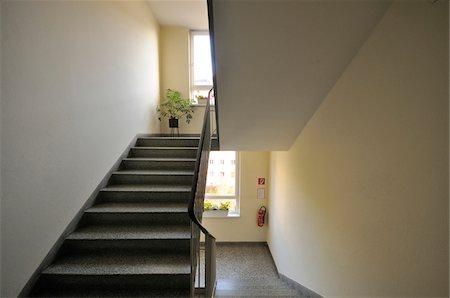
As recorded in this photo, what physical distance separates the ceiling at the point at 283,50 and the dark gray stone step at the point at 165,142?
1336 millimetres

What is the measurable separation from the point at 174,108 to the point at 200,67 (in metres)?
1.33

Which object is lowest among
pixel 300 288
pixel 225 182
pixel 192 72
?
pixel 300 288

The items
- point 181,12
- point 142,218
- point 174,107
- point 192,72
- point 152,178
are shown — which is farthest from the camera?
point 192,72

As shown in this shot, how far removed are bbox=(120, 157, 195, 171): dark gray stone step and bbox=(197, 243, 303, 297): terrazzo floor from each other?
1910 millimetres

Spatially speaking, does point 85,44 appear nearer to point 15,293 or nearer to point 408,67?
point 15,293

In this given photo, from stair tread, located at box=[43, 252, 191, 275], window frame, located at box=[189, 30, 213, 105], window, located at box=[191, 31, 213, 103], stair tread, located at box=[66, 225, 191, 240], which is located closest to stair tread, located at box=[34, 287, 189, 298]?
stair tread, located at box=[43, 252, 191, 275]

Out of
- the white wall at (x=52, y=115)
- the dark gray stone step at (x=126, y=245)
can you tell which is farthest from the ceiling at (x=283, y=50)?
the dark gray stone step at (x=126, y=245)

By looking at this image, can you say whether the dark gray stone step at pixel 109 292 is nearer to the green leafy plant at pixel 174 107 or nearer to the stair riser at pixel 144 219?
the stair riser at pixel 144 219

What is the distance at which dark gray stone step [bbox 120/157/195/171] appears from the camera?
3.76 metres

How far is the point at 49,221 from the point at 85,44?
1864 millimetres

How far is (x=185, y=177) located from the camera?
3473mm

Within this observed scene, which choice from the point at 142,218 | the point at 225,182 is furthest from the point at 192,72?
the point at 142,218

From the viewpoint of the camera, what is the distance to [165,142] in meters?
4.39

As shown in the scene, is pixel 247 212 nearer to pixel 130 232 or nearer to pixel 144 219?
pixel 144 219
